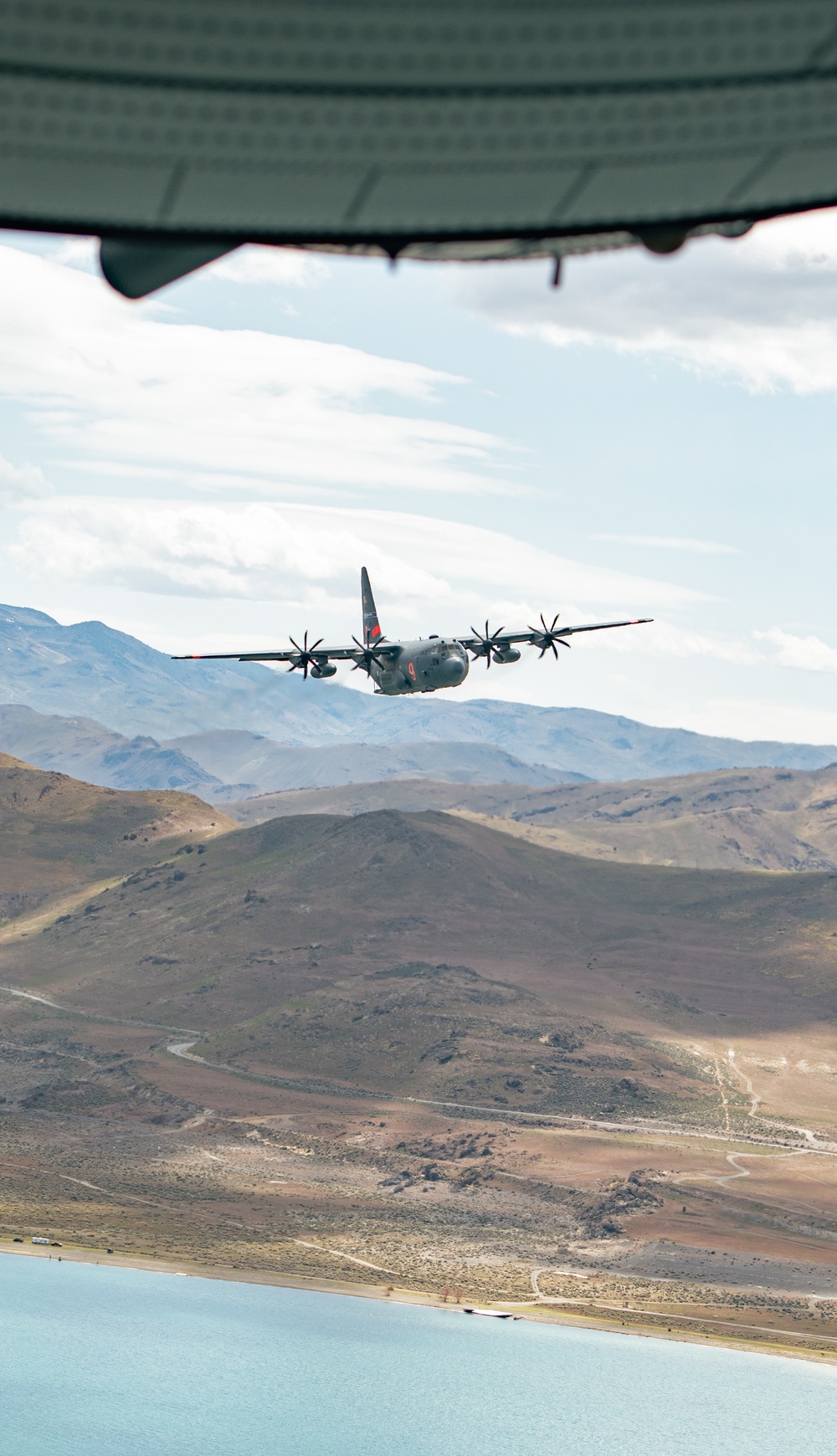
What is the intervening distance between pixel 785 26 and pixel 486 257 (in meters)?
1.99

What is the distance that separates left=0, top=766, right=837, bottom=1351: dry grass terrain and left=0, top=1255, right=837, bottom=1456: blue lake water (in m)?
4.30

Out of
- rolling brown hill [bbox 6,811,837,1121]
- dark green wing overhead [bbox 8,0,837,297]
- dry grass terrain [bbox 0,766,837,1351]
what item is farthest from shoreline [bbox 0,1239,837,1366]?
dark green wing overhead [bbox 8,0,837,297]

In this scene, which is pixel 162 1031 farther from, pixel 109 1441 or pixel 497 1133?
pixel 109 1441

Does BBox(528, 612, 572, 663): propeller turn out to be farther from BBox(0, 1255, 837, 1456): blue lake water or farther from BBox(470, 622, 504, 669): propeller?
BBox(0, 1255, 837, 1456): blue lake water

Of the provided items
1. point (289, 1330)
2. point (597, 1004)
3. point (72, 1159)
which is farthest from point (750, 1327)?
point (597, 1004)

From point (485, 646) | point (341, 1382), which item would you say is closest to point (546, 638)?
point (485, 646)

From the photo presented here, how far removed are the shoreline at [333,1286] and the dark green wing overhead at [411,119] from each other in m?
99.2

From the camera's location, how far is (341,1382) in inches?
3435

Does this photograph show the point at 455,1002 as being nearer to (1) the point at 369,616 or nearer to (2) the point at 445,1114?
(2) the point at 445,1114

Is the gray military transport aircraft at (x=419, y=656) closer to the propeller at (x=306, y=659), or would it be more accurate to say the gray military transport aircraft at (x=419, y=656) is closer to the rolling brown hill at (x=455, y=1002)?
the propeller at (x=306, y=659)

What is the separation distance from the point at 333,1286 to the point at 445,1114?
131ft

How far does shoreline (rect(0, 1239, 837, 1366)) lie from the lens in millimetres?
94750

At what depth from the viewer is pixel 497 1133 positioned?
133625 mm

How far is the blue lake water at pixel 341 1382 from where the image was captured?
7825 cm
